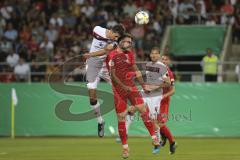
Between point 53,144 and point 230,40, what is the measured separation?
11777 mm

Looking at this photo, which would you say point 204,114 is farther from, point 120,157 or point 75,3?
point 75,3

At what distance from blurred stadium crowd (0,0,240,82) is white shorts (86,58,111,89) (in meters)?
9.59

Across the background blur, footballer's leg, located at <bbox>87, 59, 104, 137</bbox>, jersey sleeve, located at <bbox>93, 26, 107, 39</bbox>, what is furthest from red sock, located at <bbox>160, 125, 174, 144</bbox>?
the background blur

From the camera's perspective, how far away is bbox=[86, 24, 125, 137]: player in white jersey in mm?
18095

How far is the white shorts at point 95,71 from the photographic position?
782 inches

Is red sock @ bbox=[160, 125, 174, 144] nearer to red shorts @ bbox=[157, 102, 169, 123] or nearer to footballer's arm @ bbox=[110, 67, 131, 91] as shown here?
red shorts @ bbox=[157, 102, 169, 123]

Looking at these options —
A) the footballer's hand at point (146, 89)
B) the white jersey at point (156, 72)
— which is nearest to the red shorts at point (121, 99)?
the footballer's hand at point (146, 89)

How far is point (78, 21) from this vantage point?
32.9 meters

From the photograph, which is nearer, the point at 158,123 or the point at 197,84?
the point at 158,123

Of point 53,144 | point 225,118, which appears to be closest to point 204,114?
point 225,118

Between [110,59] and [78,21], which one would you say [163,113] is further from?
[78,21]

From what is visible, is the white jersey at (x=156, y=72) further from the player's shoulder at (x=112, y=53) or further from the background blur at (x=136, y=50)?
the background blur at (x=136, y=50)

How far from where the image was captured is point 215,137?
24984 millimetres

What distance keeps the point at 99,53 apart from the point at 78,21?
14.7 m
